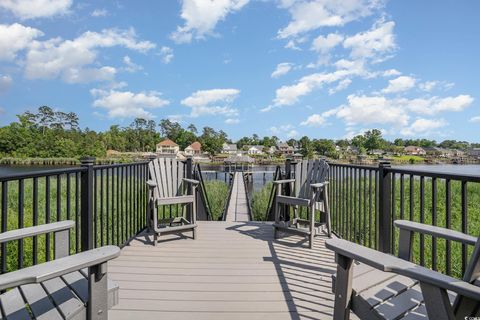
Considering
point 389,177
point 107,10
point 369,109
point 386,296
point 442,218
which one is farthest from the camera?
point 369,109

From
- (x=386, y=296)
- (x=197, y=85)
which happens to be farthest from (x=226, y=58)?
(x=197, y=85)

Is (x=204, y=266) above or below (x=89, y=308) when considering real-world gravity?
below

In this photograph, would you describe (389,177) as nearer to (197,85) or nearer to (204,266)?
(204,266)

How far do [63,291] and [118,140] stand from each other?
224 feet

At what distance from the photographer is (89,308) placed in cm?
114

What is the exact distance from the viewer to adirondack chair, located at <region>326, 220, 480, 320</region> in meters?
0.89

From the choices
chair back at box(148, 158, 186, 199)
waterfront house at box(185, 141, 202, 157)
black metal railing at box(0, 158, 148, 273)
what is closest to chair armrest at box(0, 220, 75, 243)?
black metal railing at box(0, 158, 148, 273)

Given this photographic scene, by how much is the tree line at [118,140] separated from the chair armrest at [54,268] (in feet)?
163

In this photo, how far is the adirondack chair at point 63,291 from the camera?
94 cm

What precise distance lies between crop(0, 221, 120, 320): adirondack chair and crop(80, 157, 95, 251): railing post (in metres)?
1.04

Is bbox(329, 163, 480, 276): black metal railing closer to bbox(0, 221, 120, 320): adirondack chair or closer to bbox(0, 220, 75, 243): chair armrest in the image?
bbox(0, 221, 120, 320): adirondack chair

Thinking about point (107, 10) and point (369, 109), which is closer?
point (107, 10)

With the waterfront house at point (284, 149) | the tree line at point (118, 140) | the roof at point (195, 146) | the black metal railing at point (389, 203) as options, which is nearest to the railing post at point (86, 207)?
the black metal railing at point (389, 203)

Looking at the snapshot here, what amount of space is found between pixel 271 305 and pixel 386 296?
2.89ft
